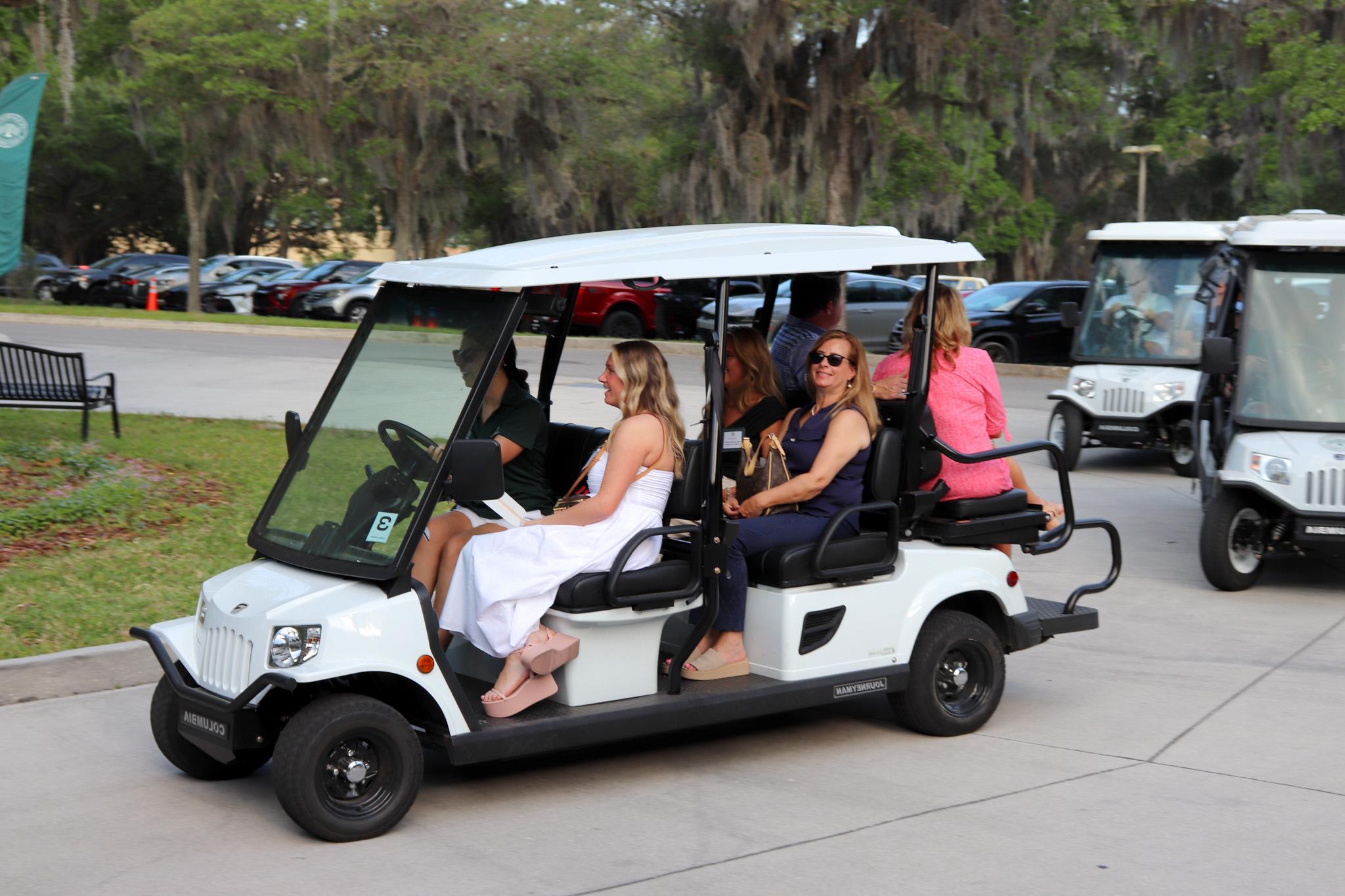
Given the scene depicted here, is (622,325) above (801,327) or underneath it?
above

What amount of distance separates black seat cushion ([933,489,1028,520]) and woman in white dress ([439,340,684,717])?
1356 millimetres

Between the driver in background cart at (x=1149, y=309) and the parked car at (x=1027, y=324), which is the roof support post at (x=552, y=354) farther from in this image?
the parked car at (x=1027, y=324)

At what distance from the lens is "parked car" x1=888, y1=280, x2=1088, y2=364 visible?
23.9 meters

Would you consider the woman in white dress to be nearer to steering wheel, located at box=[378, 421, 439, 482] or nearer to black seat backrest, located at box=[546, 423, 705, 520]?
steering wheel, located at box=[378, 421, 439, 482]

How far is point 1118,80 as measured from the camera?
3422 centimetres

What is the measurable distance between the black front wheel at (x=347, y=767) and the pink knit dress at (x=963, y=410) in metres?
2.72

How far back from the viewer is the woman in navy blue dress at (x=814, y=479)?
564 centimetres

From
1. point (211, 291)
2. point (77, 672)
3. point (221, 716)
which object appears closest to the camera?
point (221, 716)

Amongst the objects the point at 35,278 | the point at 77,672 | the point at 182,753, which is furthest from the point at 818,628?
the point at 35,278

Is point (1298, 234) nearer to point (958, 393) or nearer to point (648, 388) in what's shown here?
point (958, 393)

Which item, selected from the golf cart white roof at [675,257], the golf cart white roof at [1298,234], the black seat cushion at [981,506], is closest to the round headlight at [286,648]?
the golf cart white roof at [675,257]

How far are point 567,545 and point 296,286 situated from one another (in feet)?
97.4

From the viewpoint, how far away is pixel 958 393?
6430 mm

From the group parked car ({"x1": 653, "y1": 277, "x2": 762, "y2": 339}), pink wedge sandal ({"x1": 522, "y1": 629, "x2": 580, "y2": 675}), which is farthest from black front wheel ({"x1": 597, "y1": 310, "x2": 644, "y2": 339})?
pink wedge sandal ({"x1": 522, "y1": 629, "x2": 580, "y2": 675})
